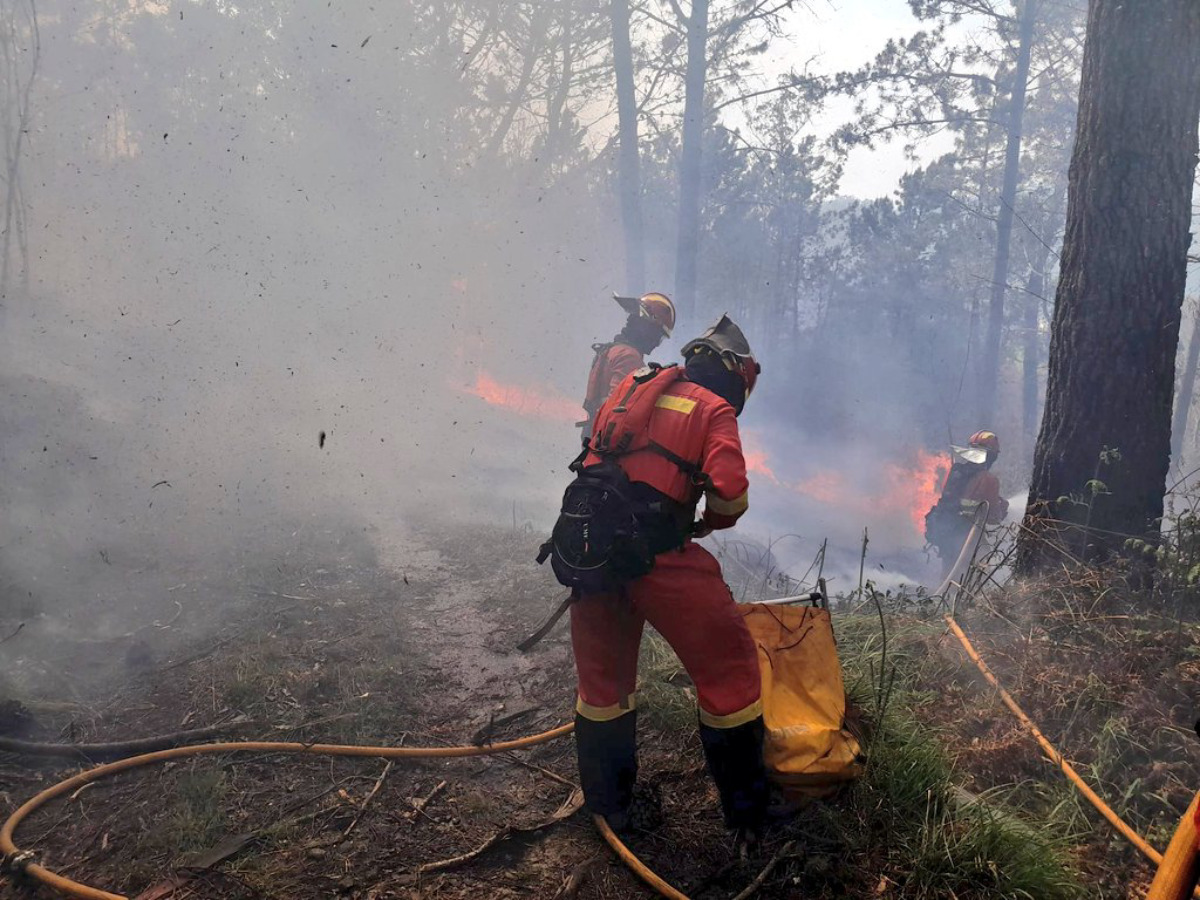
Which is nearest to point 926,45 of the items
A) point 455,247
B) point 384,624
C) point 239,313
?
point 455,247

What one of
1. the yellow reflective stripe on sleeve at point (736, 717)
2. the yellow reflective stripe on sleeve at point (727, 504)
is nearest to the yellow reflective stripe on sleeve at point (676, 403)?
the yellow reflective stripe on sleeve at point (727, 504)

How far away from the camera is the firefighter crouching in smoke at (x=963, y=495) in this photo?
27.5 ft

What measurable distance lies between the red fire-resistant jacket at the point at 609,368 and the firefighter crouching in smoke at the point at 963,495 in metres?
4.64

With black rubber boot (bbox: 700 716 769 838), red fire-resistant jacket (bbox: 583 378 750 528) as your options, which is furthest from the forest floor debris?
red fire-resistant jacket (bbox: 583 378 750 528)

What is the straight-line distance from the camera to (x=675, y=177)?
96.4ft

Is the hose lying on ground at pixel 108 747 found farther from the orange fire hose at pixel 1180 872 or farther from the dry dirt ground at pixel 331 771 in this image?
the orange fire hose at pixel 1180 872

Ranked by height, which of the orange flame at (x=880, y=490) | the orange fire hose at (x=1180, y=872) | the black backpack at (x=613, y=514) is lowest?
the orange flame at (x=880, y=490)

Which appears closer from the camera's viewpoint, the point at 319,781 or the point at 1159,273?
the point at 319,781

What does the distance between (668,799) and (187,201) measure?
20.0 m

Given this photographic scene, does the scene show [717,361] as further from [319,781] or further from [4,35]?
[4,35]

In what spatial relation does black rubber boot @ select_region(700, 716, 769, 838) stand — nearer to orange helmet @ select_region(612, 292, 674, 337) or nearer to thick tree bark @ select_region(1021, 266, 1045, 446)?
orange helmet @ select_region(612, 292, 674, 337)

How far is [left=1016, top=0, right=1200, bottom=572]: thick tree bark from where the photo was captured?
4.26 metres

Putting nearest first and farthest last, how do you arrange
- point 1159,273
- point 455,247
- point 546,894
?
point 546,894
point 1159,273
point 455,247

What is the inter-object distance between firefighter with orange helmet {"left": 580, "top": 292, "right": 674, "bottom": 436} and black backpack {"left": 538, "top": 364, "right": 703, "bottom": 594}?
11.0ft
